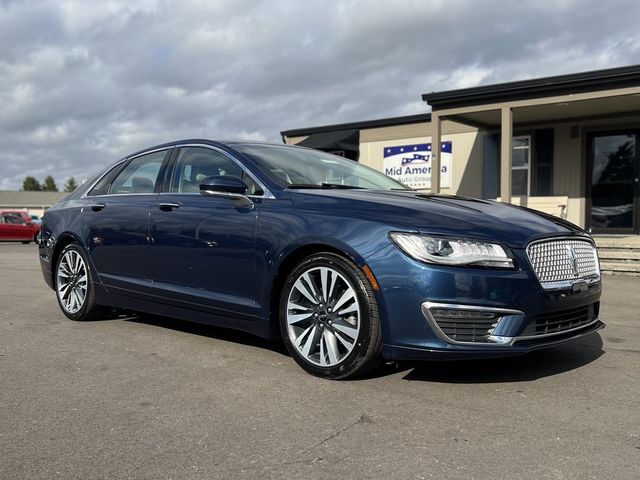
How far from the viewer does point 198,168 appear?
5.02 meters

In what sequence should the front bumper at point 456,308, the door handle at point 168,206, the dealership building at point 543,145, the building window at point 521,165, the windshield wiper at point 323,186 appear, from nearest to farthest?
1. the front bumper at point 456,308
2. the windshield wiper at point 323,186
3. the door handle at point 168,206
4. the dealership building at point 543,145
5. the building window at point 521,165

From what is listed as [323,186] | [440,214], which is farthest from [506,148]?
[440,214]

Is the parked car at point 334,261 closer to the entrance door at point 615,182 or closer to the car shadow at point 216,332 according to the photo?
the car shadow at point 216,332

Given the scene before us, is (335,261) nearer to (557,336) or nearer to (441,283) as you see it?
(441,283)

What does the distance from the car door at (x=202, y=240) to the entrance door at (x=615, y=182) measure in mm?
12036

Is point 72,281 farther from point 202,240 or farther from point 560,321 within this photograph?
point 560,321

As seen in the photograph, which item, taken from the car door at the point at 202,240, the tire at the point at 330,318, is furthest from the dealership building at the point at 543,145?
the tire at the point at 330,318

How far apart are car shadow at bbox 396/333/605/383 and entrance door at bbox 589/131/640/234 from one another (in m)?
10.8

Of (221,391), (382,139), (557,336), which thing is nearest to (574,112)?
(382,139)

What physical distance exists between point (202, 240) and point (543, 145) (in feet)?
41.2

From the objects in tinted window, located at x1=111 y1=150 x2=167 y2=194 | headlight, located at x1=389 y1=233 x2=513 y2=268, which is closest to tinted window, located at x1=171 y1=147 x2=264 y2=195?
tinted window, located at x1=111 y1=150 x2=167 y2=194

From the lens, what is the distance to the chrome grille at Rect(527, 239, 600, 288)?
12.0 feet

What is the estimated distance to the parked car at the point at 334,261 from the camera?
3.49m

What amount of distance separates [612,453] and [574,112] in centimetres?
1254
